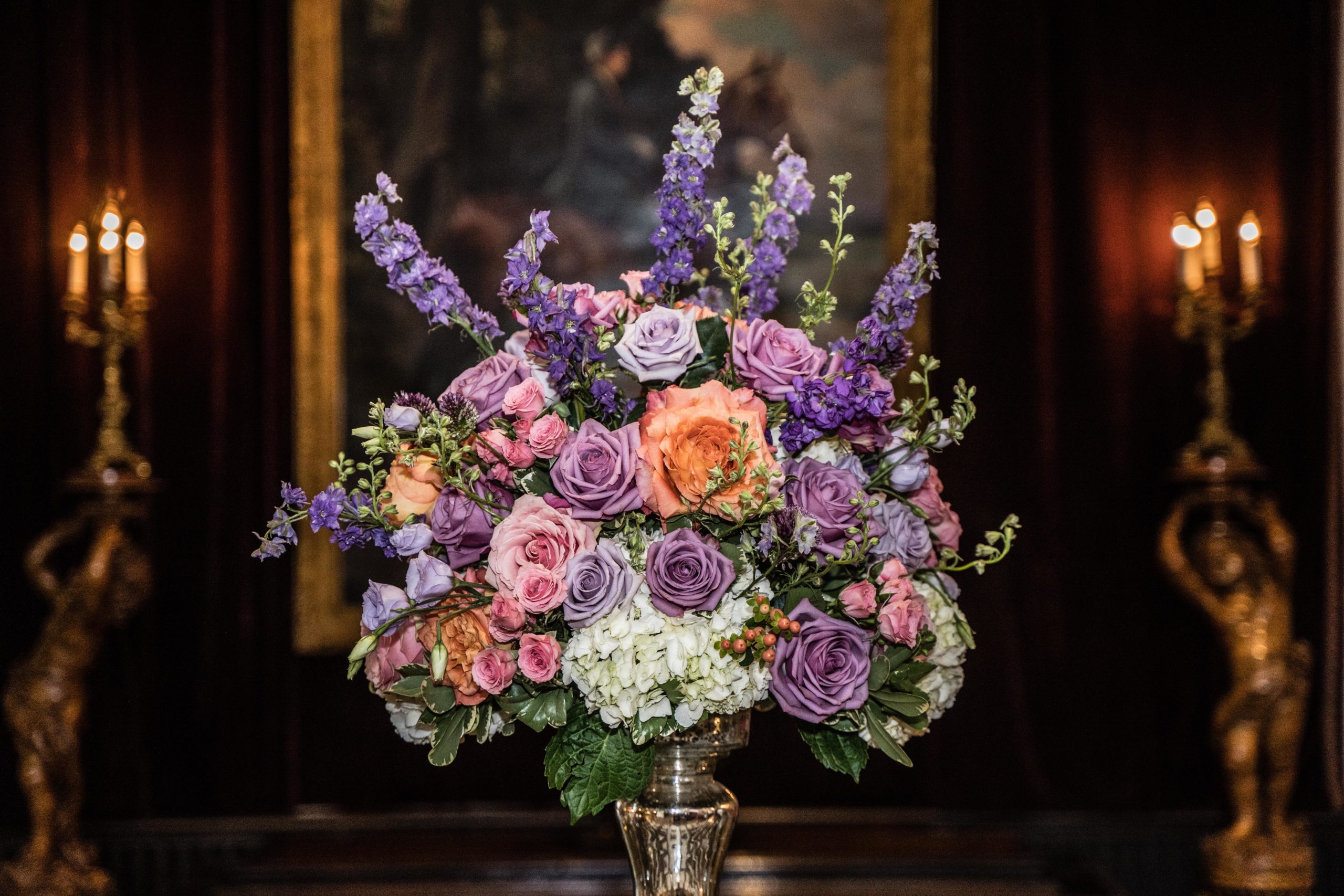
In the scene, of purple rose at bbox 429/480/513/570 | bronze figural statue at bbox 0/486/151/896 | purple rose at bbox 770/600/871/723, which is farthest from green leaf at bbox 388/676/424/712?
bronze figural statue at bbox 0/486/151/896

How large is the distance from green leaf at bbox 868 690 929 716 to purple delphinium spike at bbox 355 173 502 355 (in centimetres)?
56

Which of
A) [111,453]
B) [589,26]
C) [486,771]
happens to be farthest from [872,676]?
[589,26]

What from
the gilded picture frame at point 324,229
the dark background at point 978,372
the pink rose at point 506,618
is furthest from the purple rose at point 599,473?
the gilded picture frame at point 324,229

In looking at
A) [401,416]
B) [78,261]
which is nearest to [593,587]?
[401,416]

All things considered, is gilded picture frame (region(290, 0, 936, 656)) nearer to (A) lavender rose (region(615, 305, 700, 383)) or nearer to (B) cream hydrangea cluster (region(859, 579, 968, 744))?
(B) cream hydrangea cluster (region(859, 579, 968, 744))

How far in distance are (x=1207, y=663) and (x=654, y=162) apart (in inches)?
90.8

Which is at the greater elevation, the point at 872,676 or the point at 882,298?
the point at 882,298

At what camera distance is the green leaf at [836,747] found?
4.03 feet

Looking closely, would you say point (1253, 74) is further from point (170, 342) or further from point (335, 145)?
point (170, 342)

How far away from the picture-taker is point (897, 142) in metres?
3.66

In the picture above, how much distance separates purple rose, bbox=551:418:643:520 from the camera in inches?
44.4

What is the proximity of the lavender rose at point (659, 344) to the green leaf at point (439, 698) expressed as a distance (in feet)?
1.24

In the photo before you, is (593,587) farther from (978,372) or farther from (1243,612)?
(978,372)

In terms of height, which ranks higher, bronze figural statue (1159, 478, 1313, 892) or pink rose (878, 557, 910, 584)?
pink rose (878, 557, 910, 584)
